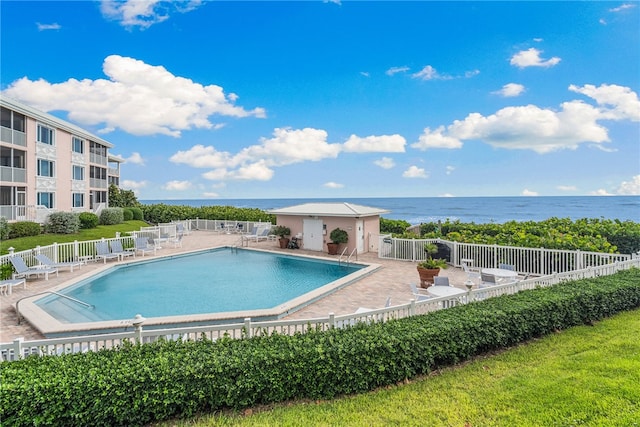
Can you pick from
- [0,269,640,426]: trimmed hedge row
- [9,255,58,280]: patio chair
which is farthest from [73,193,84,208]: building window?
[0,269,640,426]: trimmed hedge row

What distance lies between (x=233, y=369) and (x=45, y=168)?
1013 inches

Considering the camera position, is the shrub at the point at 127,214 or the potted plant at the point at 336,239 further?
the shrub at the point at 127,214

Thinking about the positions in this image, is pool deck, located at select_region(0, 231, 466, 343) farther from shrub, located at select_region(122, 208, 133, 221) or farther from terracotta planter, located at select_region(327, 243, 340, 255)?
shrub, located at select_region(122, 208, 133, 221)

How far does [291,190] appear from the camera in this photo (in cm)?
6950

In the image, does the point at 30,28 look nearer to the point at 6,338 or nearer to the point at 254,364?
the point at 6,338

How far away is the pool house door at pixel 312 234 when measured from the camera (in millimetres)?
18047

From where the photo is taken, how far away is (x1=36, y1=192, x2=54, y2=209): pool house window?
2142 cm

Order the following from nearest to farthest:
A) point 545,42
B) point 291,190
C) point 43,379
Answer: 1. point 43,379
2. point 545,42
3. point 291,190

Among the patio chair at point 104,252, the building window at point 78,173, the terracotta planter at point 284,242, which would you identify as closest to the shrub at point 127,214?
the building window at point 78,173

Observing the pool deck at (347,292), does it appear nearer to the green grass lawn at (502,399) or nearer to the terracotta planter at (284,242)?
the terracotta planter at (284,242)

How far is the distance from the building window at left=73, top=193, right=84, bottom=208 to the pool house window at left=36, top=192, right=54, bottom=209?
8.62 ft

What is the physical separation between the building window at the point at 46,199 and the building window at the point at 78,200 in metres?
2.63

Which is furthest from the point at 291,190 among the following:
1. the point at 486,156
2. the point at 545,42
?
the point at 545,42

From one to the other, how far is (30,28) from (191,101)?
8.72 m
